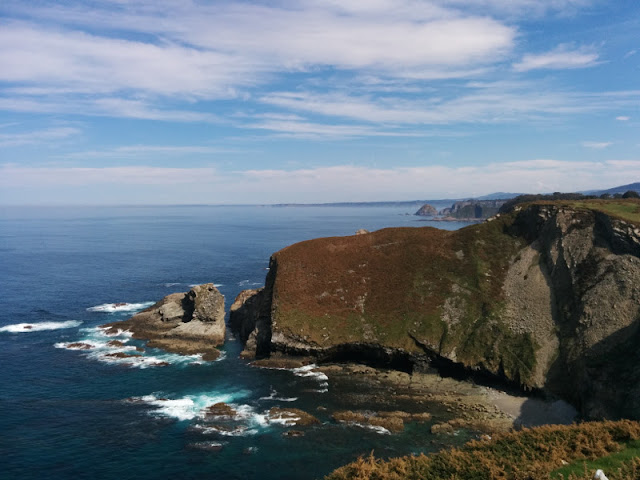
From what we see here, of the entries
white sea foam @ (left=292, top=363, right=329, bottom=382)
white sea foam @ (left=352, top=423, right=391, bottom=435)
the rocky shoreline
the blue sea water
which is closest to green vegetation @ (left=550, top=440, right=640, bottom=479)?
the rocky shoreline

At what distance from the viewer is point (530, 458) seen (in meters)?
26.0

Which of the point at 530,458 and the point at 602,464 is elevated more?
the point at 602,464

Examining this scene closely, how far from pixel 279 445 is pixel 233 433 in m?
6.03

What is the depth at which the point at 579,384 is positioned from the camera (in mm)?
52031

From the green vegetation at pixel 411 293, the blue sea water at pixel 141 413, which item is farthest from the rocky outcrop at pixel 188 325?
the green vegetation at pixel 411 293

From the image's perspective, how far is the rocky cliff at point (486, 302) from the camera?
54.9m

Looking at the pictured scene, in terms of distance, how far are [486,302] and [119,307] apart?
81.1 metres

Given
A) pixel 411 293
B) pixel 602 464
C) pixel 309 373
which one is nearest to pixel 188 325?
pixel 309 373

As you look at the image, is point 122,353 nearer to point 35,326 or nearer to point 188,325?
point 188,325

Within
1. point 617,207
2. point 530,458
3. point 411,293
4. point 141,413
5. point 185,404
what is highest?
point 617,207

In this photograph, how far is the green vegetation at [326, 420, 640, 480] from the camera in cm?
2380

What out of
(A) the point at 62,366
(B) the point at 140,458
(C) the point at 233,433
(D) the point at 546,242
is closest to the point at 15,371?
(A) the point at 62,366

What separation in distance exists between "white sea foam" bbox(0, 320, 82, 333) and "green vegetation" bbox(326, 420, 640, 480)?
3115 inches

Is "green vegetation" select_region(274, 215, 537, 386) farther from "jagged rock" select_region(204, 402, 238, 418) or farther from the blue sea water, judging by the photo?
"jagged rock" select_region(204, 402, 238, 418)
